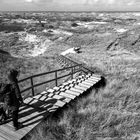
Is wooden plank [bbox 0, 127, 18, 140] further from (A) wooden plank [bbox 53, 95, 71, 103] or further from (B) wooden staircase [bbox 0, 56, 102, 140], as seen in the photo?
(A) wooden plank [bbox 53, 95, 71, 103]

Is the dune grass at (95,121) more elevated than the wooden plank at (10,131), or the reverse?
the wooden plank at (10,131)

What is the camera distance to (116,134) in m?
4.83

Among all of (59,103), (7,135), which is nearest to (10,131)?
(7,135)

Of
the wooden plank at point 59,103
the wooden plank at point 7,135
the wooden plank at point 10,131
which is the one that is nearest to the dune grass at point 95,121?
the wooden plank at point 59,103

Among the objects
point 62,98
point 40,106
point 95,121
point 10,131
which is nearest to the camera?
point 10,131

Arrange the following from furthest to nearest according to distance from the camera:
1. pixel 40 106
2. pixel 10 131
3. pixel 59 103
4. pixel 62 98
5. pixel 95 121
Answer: pixel 62 98
pixel 59 103
pixel 40 106
pixel 95 121
pixel 10 131

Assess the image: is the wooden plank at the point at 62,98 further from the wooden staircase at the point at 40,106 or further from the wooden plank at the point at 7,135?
the wooden plank at the point at 7,135

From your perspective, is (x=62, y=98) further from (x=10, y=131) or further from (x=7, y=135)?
(x=7, y=135)

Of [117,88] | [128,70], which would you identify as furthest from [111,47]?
[117,88]

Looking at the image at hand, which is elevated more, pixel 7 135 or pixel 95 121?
pixel 7 135

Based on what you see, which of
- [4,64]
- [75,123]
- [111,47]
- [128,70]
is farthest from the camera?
[111,47]

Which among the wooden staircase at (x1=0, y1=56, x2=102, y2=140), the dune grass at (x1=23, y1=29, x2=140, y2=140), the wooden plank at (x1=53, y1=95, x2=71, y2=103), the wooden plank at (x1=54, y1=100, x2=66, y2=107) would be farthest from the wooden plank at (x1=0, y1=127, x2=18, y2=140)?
the wooden plank at (x1=53, y1=95, x2=71, y2=103)

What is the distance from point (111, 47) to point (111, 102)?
813 inches

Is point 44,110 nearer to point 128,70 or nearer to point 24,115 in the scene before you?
point 24,115
